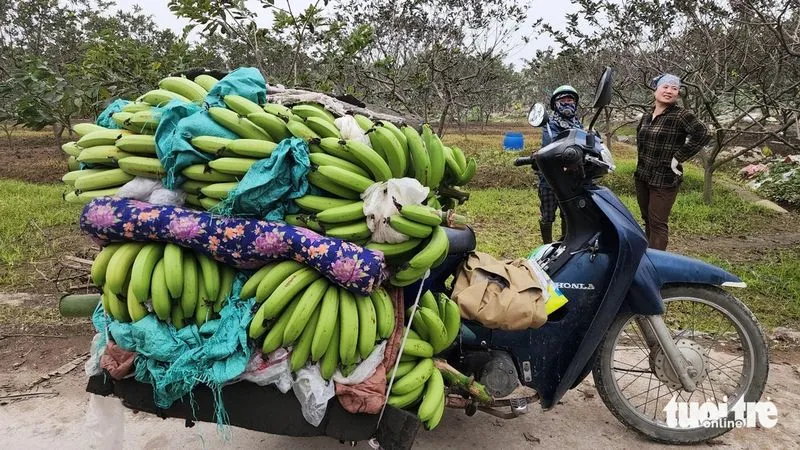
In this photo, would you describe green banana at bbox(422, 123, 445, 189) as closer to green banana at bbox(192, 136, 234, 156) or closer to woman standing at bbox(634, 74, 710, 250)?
green banana at bbox(192, 136, 234, 156)

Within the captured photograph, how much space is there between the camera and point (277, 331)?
76.2 inches

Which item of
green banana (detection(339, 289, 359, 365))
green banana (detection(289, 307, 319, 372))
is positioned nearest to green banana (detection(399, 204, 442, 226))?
green banana (detection(339, 289, 359, 365))

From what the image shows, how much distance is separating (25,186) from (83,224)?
10329mm

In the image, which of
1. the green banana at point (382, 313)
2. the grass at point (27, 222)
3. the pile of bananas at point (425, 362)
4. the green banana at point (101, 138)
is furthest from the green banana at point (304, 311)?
the grass at point (27, 222)

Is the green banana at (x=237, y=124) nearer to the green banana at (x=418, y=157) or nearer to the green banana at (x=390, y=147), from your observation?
the green banana at (x=390, y=147)

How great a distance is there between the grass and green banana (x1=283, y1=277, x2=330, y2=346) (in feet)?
15.4

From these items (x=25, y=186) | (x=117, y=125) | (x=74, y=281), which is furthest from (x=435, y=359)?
(x=25, y=186)

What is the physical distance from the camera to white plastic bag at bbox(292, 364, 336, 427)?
6.55ft

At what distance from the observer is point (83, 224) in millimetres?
1999

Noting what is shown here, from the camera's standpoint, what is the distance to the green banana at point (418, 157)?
2.21 m

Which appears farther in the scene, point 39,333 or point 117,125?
point 39,333

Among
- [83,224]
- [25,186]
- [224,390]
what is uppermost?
[83,224]

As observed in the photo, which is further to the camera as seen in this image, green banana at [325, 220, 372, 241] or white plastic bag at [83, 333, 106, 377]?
white plastic bag at [83, 333, 106, 377]

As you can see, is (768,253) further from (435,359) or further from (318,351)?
(318,351)
